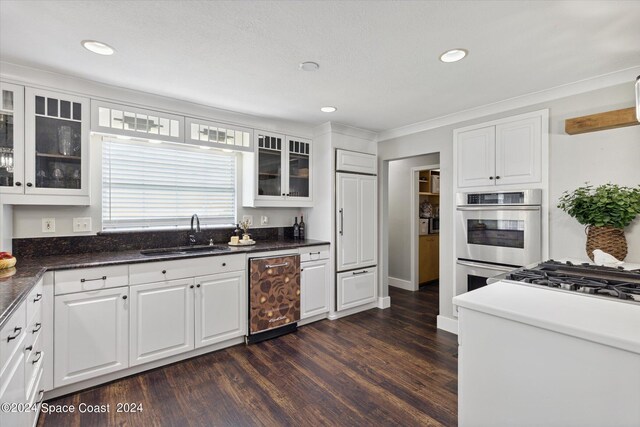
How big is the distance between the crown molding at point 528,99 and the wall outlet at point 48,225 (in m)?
3.69

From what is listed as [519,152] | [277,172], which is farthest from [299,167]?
[519,152]

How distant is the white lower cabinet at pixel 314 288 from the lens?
11.4 ft

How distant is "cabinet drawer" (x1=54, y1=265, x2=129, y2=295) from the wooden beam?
12.0 ft

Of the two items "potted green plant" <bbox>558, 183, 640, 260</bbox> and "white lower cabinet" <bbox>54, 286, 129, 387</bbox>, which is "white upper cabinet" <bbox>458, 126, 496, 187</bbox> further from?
"white lower cabinet" <bbox>54, 286, 129, 387</bbox>

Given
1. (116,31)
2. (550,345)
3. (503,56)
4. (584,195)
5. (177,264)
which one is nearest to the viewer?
(550,345)

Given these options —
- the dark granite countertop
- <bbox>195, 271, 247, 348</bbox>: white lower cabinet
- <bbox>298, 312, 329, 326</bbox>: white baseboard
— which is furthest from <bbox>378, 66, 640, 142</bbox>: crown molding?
<bbox>195, 271, 247, 348</bbox>: white lower cabinet

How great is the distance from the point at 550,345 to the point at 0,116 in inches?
137

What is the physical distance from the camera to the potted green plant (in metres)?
2.10

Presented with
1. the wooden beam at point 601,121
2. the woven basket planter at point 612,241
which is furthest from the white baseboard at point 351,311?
the wooden beam at point 601,121

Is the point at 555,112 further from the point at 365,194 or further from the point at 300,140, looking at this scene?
the point at 300,140

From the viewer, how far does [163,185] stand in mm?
3174

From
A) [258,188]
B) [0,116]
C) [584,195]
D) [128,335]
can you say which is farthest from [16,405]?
[584,195]

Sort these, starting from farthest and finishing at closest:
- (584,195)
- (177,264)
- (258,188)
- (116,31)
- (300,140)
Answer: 1. (300,140)
2. (258,188)
3. (177,264)
4. (584,195)
5. (116,31)

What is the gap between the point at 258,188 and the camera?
11.5 feet
